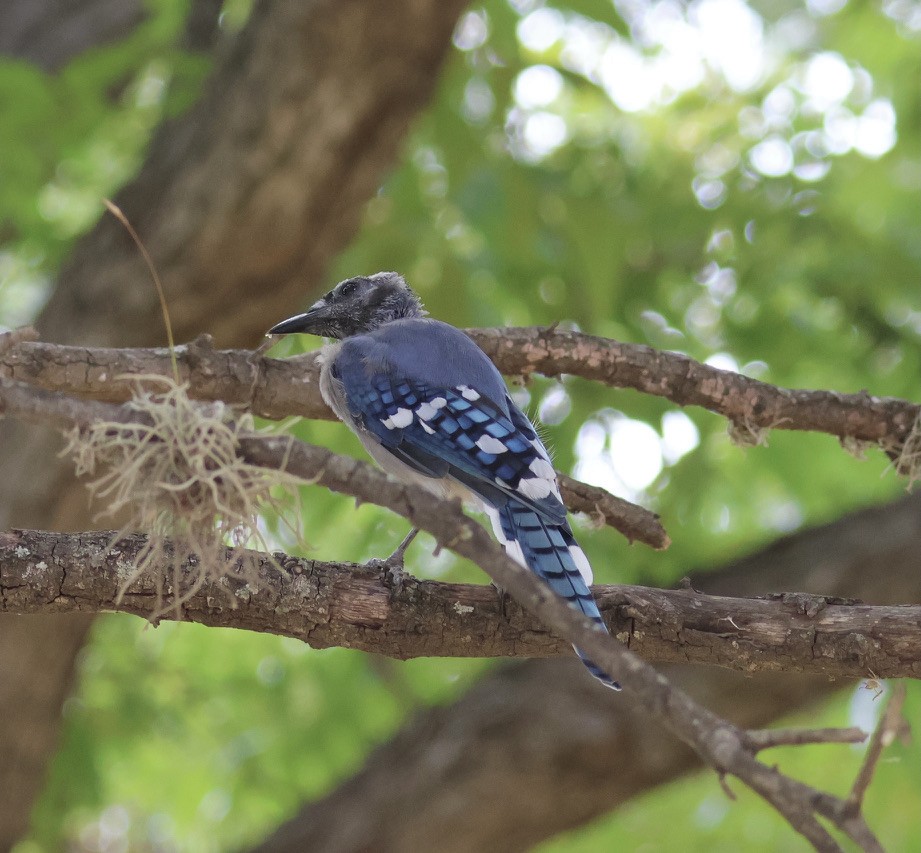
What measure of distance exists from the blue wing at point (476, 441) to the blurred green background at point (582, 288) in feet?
2.56

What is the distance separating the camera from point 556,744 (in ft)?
13.1

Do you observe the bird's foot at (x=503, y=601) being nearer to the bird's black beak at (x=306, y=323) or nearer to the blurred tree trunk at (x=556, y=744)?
the bird's black beak at (x=306, y=323)

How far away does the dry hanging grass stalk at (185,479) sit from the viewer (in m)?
1.83

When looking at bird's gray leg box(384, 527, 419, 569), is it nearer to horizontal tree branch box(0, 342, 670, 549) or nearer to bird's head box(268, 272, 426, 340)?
horizontal tree branch box(0, 342, 670, 549)

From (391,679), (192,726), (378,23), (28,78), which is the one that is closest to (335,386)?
(378,23)

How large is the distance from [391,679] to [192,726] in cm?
99

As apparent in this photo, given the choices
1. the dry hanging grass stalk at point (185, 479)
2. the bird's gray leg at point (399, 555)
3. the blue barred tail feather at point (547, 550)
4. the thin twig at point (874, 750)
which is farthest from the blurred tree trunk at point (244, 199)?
the thin twig at point (874, 750)

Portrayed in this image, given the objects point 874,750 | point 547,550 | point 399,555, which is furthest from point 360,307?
point 874,750

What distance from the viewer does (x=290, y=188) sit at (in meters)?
3.88

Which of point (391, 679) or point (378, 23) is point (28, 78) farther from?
point (391, 679)

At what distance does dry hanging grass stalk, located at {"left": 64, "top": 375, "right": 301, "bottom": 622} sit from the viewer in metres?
1.83

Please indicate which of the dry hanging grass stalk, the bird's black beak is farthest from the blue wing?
the dry hanging grass stalk

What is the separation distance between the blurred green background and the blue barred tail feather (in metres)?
1.30

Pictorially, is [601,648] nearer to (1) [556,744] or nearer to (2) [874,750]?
(2) [874,750]
